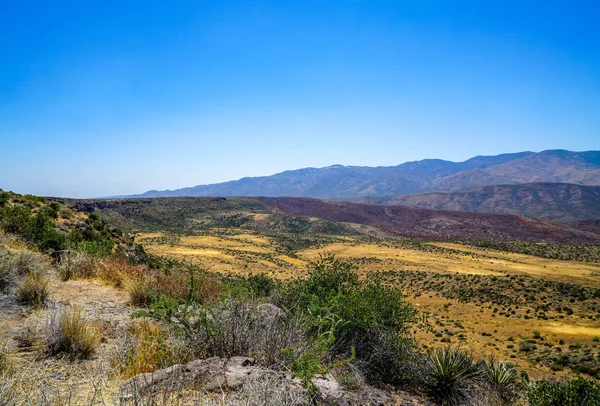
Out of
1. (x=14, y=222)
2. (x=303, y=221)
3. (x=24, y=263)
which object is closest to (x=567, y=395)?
(x=24, y=263)

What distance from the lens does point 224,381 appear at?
3.38 meters

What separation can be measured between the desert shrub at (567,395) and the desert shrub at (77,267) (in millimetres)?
10265

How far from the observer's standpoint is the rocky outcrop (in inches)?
123

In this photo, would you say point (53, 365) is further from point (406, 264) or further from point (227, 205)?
point (227, 205)

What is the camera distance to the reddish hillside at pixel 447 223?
94188 mm

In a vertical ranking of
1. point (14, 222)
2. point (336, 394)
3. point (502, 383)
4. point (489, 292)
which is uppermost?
point (14, 222)

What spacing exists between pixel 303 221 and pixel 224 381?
315 feet

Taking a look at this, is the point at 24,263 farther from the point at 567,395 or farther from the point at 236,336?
the point at 567,395

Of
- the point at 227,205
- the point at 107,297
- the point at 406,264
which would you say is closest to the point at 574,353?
the point at 107,297

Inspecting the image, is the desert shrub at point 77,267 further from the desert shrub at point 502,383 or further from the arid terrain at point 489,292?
the arid terrain at point 489,292

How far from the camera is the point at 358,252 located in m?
53.3

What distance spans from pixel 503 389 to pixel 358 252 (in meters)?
47.1

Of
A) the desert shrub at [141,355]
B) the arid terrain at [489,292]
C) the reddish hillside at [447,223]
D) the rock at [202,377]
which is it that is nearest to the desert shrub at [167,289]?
the desert shrub at [141,355]

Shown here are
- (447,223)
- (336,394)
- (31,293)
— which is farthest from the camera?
(447,223)
